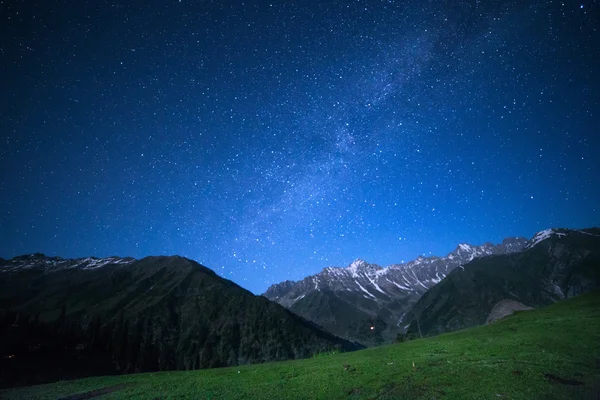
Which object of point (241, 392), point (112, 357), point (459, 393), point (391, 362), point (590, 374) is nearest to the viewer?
point (459, 393)

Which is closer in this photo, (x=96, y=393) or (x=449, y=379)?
(x=449, y=379)

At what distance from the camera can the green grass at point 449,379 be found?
23.1 metres

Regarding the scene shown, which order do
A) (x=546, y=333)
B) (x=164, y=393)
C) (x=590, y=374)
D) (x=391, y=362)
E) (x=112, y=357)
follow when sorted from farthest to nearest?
1. (x=112, y=357)
2. (x=546, y=333)
3. (x=391, y=362)
4. (x=164, y=393)
5. (x=590, y=374)

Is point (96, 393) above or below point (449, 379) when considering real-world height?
below

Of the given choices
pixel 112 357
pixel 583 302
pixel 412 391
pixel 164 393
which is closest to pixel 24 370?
pixel 112 357

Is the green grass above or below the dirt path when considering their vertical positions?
above

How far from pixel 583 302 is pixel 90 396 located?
287 feet

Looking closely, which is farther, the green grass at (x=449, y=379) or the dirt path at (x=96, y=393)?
the dirt path at (x=96, y=393)

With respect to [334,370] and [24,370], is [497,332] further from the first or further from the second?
[24,370]

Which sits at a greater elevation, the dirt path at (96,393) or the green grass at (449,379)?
the green grass at (449,379)

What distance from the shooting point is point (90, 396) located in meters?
34.6

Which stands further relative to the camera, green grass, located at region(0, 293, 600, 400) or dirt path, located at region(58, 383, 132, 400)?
dirt path, located at region(58, 383, 132, 400)

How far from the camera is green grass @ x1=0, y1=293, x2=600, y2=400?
23109 mm

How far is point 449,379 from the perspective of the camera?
2595cm
